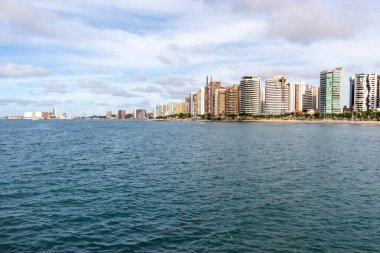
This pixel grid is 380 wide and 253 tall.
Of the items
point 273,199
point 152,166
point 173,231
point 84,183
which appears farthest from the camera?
point 152,166

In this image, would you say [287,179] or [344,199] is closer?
[344,199]

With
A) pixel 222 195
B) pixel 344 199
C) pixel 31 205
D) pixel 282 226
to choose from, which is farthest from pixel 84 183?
pixel 344 199

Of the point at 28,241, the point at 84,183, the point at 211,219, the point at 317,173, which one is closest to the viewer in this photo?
the point at 28,241

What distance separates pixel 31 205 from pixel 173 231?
15392 millimetres

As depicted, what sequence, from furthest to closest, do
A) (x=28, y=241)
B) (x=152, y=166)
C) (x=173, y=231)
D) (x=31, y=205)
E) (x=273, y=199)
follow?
(x=152, y=166) < (x=273, y=199) < (x=31, y=205) < (x=173, y=231) < (x=28, y=241)

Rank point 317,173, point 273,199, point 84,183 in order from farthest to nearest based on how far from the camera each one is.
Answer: point 317,173 < point 84,183 < point 273,199

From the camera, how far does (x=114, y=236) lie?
24344 mm

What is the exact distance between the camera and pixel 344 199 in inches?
1357

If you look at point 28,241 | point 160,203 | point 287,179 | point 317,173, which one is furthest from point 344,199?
point 28,241

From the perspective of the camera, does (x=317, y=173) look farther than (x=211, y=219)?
Yes

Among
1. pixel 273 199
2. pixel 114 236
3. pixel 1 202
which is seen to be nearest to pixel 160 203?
pixel 114 236

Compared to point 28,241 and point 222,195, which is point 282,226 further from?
point 28,241

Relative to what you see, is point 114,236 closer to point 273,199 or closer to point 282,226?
point 282,226

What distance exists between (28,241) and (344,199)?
29118mm
